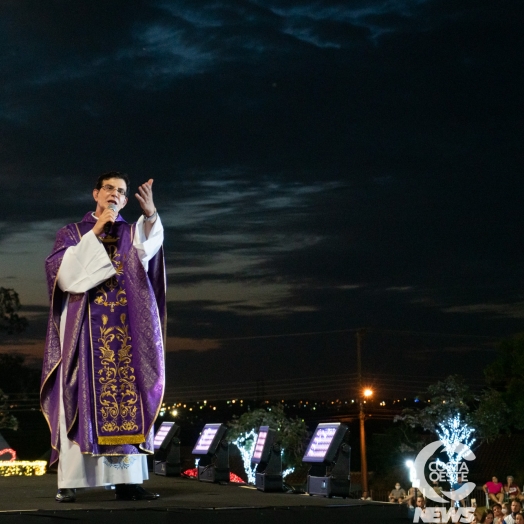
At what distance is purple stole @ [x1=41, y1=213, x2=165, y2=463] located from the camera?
7027 mm

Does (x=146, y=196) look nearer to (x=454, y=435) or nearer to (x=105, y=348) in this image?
(x=105, y=348)

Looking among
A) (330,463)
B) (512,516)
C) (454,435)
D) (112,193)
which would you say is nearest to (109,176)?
(112,193)

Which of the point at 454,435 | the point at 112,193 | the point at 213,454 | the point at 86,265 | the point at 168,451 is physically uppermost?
the point at 454,435

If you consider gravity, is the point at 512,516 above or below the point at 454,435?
below

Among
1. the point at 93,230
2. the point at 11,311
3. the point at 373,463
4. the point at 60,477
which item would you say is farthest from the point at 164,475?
the point at 373,463

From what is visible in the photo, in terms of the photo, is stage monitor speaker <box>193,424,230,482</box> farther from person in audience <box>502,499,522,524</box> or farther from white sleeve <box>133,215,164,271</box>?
person in audience <box>502,499,522,524</box>

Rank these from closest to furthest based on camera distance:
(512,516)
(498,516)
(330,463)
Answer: (330,463) < (512,516) < (498,516)

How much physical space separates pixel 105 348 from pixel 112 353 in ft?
0.21

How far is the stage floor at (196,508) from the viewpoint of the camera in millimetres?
6301

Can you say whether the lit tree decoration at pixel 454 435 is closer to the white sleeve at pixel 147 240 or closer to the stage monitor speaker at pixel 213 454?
the stage monitor speaker at pixel 213 454

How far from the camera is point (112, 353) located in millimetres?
7141

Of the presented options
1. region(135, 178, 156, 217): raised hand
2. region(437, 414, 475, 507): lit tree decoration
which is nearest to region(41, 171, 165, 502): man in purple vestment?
region(135, 178, 156, 217): raised hand

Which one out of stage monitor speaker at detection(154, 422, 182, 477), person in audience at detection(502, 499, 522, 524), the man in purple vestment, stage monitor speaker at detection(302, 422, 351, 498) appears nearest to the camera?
the man in purple vestment

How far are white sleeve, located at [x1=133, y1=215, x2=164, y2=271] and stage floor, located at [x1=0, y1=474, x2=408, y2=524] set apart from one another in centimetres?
181
